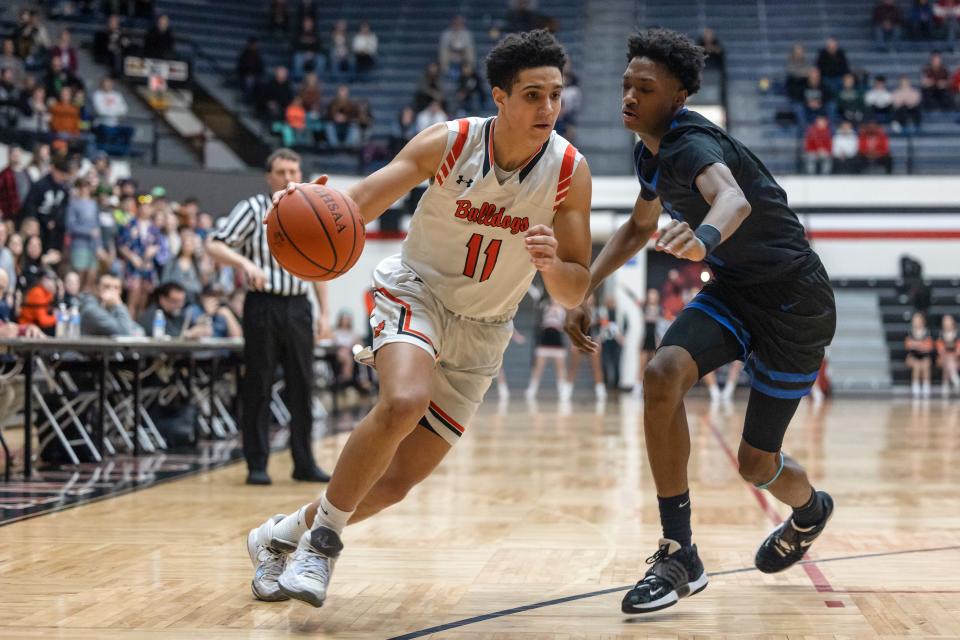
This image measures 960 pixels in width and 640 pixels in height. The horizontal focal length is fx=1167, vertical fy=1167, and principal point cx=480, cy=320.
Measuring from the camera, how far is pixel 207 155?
1802 centimetres

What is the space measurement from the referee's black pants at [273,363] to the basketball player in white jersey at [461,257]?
123 inches

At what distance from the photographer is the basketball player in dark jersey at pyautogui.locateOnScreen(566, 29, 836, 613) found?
3691 millimetres

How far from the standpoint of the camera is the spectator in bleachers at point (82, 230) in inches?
489

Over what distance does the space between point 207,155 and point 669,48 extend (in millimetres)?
15168

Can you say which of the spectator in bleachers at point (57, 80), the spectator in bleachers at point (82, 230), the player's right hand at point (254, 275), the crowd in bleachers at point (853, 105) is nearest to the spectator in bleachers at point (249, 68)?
the spectator in bleachers at point (57, 80)

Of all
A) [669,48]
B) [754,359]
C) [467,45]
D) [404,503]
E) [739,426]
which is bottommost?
[739,426]

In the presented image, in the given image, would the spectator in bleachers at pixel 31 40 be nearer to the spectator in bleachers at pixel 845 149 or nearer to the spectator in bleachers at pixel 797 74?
the spectator in bleachers at pixel 797 74

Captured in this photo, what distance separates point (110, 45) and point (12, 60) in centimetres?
221

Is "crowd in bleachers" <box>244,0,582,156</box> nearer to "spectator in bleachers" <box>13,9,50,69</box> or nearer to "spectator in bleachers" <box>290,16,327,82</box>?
"spectator in bleachers" <box>290,16,327,82</box>

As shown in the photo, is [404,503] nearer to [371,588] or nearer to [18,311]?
[371,588]

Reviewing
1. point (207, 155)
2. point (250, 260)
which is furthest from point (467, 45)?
point (250, 260)

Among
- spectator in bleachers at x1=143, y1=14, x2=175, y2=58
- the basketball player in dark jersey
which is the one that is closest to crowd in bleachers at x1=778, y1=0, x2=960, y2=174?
spectator in bleachers at x1=143, y1=14, x2=175, y2=58

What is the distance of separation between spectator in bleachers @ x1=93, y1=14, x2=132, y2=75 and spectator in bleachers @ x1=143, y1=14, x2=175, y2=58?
0.30 m

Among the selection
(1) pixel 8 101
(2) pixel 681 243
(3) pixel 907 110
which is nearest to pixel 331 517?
(2) pixel 681 243
